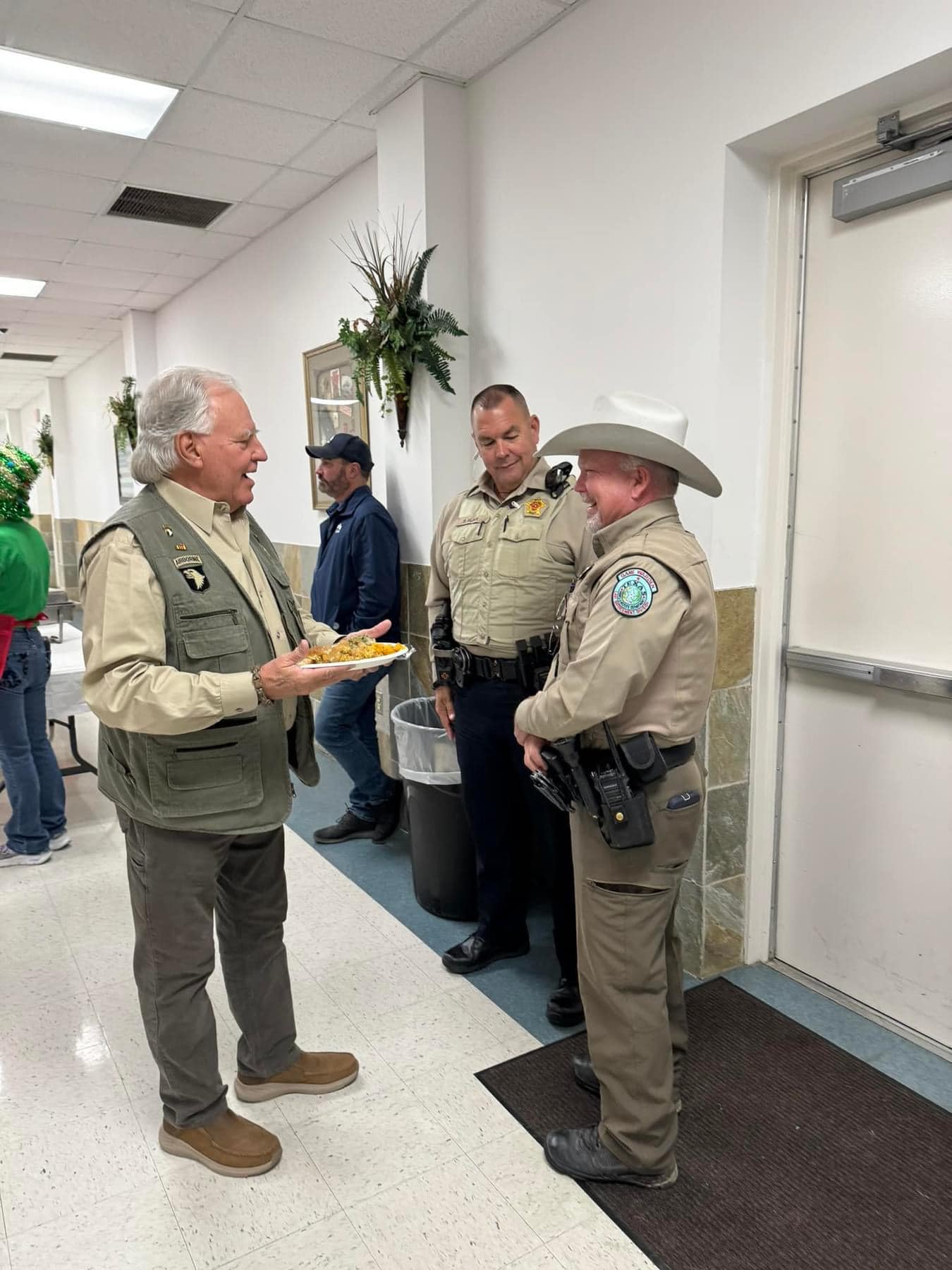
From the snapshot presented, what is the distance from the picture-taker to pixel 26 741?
141 inches

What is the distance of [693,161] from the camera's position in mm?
2428

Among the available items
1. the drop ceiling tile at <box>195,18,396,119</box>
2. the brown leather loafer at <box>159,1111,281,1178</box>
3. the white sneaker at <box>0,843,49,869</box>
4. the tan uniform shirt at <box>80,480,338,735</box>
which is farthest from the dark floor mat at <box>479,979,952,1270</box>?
the drop ceiling tile at <box>195,18,396,119</box>

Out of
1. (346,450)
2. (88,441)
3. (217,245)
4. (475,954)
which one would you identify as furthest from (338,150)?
(88,441)

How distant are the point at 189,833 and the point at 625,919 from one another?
0.93m

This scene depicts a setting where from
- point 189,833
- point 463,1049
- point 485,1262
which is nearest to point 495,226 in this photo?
point 189,833

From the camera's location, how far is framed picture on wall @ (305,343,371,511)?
173 inches

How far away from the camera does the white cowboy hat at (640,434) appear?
70.1 inches

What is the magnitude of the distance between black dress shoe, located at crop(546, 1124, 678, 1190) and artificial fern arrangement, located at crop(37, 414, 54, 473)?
1104 cm

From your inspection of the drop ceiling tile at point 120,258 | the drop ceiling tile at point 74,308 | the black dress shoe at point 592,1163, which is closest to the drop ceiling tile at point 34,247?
the drop ceiling tile at point 120,258

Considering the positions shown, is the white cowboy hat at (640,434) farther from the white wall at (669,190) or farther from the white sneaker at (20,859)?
the white sneaker at (20,859)

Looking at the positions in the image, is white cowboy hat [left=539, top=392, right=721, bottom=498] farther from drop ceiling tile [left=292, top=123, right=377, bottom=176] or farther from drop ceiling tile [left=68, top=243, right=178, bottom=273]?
drop ceiling tile [left=68, top=243, right=178, bottom=273]

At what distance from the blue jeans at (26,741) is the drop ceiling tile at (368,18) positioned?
2.40m

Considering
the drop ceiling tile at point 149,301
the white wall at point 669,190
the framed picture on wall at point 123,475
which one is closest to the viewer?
the white wall at point 669,190

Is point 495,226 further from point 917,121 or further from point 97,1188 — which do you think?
point 97,1188
